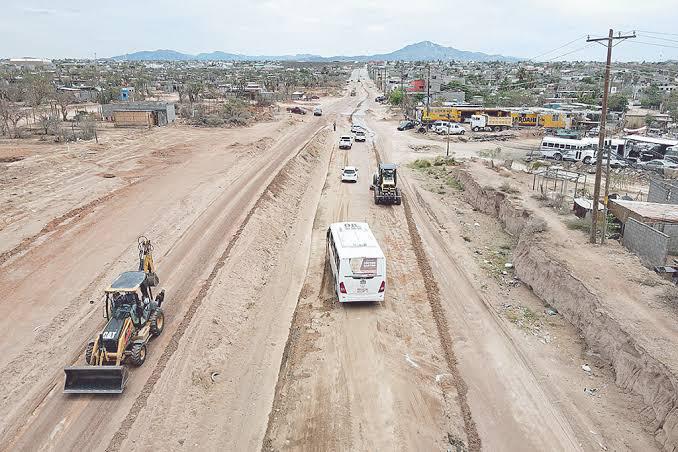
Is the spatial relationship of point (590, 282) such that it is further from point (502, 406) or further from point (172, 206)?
point (172, 206)

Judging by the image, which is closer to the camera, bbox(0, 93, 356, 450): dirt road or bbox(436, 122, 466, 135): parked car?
bbox(0, 93, 356, 450): dirt road

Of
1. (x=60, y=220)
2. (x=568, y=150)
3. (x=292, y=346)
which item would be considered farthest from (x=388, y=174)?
(x=568, y=150)

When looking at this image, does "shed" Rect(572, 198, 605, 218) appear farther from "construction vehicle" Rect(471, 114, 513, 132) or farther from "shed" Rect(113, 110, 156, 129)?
"shed" Rect(113, 110, 156, 129)

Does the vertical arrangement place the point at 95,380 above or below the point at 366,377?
above

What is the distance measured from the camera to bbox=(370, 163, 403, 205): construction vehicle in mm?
31438

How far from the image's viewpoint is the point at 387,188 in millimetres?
31516

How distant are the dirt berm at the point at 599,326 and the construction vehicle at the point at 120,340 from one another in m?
13.6

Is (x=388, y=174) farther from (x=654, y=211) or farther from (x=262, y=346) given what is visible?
(x=262, y=346)

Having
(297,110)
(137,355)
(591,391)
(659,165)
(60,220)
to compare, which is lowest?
Result: (591,391)

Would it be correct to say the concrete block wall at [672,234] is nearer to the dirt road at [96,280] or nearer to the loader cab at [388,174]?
the loader cab at [388,174]

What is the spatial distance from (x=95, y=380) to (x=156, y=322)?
261 centimetres

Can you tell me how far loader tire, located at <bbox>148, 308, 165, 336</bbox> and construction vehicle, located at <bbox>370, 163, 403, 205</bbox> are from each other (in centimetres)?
1865

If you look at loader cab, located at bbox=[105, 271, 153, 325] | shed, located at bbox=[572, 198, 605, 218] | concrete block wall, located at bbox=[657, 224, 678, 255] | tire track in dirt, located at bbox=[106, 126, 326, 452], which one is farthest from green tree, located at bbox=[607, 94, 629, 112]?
loader cab, located at bbox=[105, 271, 153, 325]

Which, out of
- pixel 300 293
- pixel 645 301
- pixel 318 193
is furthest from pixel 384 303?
pixel 318 193
